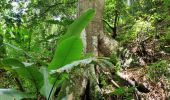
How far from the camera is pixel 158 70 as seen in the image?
Answer: 15.8ft

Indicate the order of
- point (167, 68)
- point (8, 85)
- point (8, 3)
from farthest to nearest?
point (8, 3) → point (8, 85) → point (167, 68)

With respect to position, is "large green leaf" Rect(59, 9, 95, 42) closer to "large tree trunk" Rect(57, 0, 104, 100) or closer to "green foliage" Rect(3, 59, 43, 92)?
"large tree trunk" Rect(57, 0, 104, 100)

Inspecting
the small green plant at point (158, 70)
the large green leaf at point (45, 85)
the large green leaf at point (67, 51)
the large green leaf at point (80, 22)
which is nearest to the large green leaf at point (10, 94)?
the large green leaf at point (45, 85)

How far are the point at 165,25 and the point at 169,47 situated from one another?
0.69 meters

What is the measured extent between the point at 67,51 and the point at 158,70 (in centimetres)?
194

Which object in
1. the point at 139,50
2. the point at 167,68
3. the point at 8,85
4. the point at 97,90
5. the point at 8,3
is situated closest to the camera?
the point at 97,90

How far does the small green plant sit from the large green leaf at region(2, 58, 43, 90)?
77.3 inches

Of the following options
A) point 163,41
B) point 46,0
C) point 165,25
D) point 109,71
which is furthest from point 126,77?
point 46,0

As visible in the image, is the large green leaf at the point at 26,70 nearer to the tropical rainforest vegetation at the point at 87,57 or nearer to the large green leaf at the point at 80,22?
the tropical rainforest vegetation at the point at 87,57

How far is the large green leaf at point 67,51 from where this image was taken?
3262 millimetres

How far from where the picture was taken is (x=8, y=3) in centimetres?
686

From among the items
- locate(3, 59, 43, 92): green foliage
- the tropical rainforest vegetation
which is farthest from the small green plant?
locate(3, 59, 43, 92): green foliage

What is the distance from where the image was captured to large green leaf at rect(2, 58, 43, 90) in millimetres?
3225

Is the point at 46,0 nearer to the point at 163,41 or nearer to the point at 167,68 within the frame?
the point at 163,41
